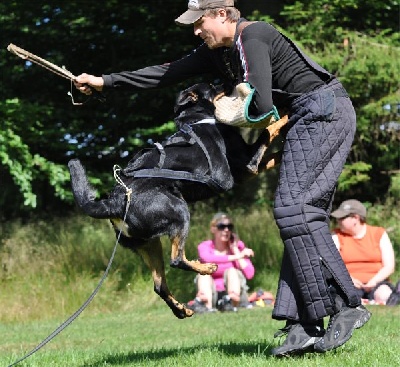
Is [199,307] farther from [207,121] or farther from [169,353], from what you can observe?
[207,121]

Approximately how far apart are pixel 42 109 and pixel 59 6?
2307 millimetres

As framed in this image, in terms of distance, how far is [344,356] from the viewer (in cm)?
462

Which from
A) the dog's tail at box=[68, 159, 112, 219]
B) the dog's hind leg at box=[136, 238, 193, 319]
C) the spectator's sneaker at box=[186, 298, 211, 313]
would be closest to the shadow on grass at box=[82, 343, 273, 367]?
the dog's hind leg at box=[136, 238, 193, 319]

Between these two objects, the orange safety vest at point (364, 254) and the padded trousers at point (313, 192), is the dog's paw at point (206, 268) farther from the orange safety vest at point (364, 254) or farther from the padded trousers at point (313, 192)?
the orange safety vest at point (364, 254)

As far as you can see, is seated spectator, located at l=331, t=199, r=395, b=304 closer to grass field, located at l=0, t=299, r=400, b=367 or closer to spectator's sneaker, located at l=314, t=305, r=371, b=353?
grass field, located at l=0, t=299, r=400, b=367

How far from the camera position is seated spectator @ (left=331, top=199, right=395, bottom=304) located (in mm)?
9070

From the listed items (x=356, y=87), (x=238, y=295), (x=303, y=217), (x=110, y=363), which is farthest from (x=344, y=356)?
(x=356, y=87)

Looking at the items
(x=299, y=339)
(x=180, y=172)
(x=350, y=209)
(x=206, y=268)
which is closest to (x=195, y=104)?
(x=180, y=172)

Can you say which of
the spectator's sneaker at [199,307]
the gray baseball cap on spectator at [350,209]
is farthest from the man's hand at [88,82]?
the spectator's sneaker at [199,307]

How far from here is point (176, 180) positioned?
4418 millimetres

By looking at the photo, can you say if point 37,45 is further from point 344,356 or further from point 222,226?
point 344,356

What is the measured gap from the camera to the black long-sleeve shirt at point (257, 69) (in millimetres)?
4234

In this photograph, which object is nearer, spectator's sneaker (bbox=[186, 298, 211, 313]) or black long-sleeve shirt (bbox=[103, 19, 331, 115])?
black long-sleeve shirt (bbox=[103, 19, 331, 115])

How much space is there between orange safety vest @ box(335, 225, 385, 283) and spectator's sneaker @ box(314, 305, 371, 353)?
4605 mm
